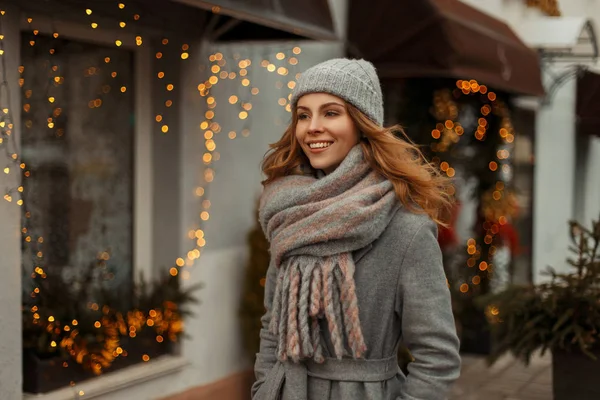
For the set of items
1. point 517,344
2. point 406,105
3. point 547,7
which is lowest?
point 517,344

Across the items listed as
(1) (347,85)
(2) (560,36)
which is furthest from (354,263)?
(2) (560,36)

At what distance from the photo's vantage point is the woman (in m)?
2.47

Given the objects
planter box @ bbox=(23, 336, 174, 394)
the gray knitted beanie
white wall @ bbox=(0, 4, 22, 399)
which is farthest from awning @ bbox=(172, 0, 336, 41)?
planter box @ bbox=(23, 336, 174, 394)

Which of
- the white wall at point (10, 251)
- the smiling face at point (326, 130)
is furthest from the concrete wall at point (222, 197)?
the smiling face at point (326, 130)

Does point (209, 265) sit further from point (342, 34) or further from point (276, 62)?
point (342, 34)

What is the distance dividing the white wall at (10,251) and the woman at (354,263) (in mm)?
1964

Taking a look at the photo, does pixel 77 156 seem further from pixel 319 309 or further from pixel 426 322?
pixel 426 322

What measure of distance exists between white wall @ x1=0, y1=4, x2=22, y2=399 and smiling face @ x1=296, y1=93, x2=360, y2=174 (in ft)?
6.76

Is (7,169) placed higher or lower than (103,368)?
higher

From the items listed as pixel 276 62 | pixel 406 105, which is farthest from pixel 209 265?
pixel 406 105

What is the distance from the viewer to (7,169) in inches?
164

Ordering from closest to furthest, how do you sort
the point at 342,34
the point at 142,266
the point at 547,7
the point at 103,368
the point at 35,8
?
the point at 35,8 < the point at 103,368 < the point at 142,266 < the point at 342,34 < the point at 547,7

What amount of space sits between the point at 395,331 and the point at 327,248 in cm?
32

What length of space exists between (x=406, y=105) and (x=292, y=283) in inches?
231
